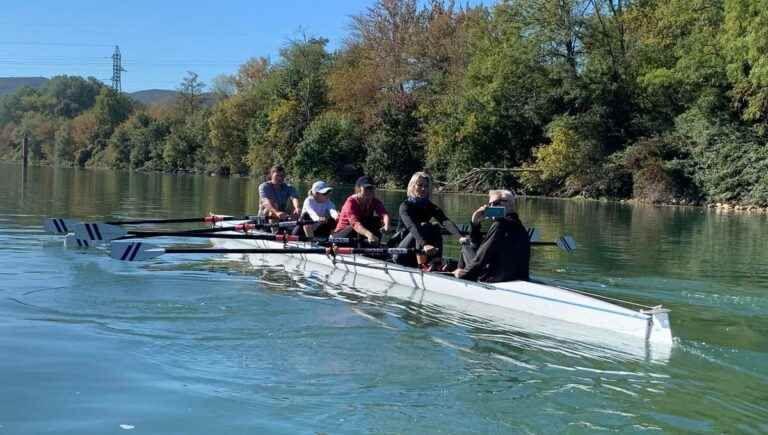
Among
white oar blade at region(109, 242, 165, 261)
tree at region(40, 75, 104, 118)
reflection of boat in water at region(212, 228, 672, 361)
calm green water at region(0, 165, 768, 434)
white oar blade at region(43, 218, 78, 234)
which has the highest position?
tree at region(40, 75, 104, 118)

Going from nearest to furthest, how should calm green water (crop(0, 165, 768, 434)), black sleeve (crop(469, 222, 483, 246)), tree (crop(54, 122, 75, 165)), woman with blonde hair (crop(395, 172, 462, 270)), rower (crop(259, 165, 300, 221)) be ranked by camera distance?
calm green water (crop(0, 165, 768, 434)), black sleeve (crop(469, 222, 483, 246)), woman with blonde hair (crop(395, 172, 462, 270)), rower (crop(259, 165, 300, 221)), tree (crop(54, 122, 75, 165))

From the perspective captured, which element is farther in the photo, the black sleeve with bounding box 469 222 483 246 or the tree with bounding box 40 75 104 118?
the tree with bounding box 40 75 104 118

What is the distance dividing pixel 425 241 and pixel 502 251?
5.73 ft

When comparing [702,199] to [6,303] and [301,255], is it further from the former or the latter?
[6,303]

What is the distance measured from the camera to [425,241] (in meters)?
10.7

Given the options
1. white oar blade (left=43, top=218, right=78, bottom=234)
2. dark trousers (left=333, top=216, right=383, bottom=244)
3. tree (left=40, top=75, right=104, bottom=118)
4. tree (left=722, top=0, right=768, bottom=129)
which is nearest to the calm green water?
dark trousers (left=333, top=216, right=383, bottom=244)

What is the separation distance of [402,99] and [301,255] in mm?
41624

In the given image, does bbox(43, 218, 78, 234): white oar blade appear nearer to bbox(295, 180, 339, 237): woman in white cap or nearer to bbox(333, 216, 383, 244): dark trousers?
bbox(295, 180, 339, 237): woman in white cap

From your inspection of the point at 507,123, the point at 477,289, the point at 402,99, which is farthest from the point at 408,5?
the point at 477,289

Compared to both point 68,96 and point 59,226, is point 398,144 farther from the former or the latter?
point 68,96

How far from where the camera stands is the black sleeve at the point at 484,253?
9031 mm

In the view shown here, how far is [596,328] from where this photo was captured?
8172mm

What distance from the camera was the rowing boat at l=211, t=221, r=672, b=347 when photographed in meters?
7.69

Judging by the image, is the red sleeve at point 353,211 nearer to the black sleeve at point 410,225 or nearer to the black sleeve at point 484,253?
the black sleeve at point 410,225
